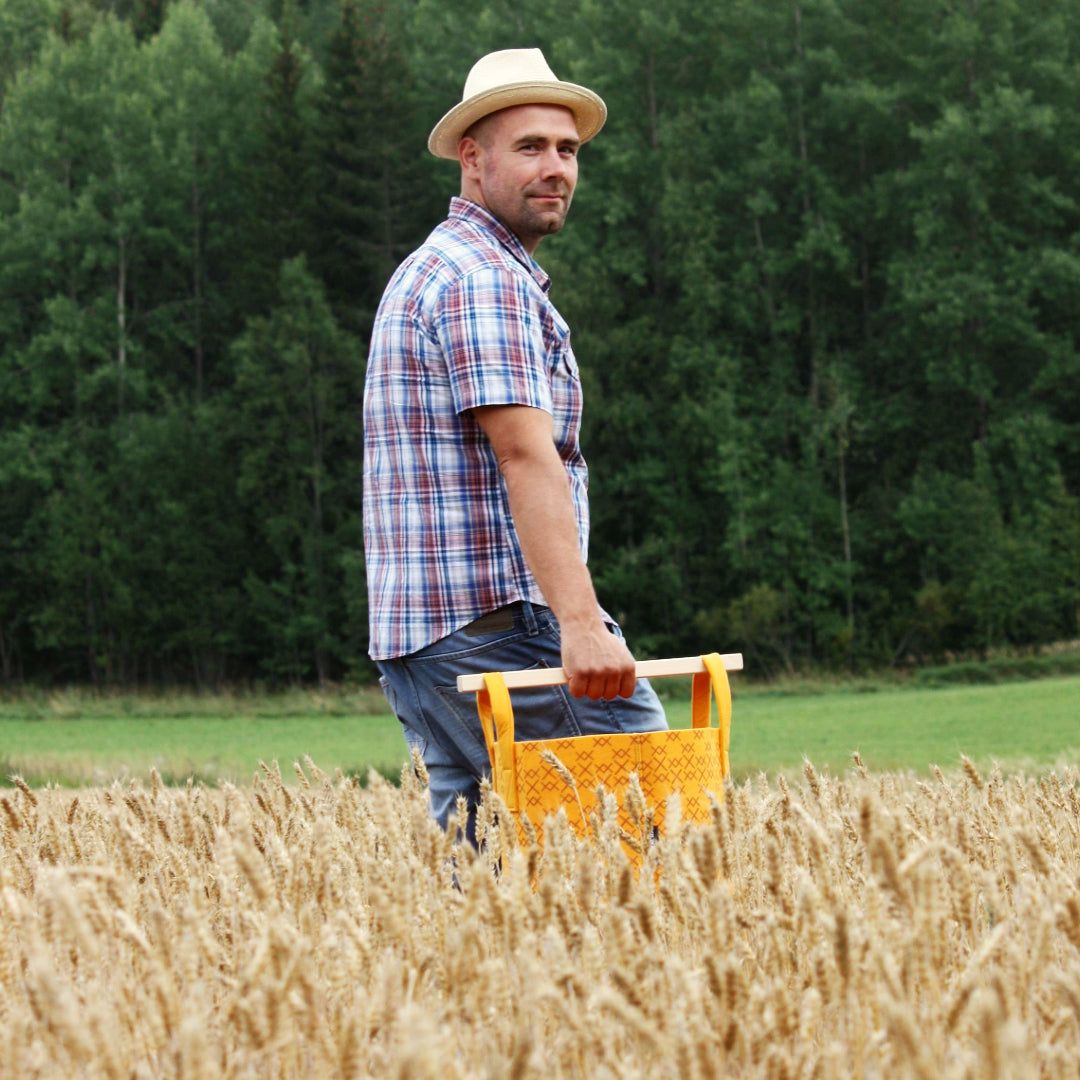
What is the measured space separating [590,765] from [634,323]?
3285 centimetres

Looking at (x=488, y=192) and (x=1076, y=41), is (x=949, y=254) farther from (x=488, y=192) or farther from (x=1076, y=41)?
(x=488, y=192)

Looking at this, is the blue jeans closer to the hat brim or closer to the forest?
the hat brim

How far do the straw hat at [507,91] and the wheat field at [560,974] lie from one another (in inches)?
75.2

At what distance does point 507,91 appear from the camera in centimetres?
388

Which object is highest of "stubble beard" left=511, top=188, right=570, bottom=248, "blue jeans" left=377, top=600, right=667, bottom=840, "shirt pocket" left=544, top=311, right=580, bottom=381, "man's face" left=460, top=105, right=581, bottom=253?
"man's face" left=460, top=105, right=581, bottom=253

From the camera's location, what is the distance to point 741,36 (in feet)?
125

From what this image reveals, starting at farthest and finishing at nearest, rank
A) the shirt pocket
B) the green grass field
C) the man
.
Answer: the green grass field < the shirt pocket < the man

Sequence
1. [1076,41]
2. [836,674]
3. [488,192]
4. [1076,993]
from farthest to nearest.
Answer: [1076,41]
[836,674]
[488,192]
[1076,993]

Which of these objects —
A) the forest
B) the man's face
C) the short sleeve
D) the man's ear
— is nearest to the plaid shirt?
the short sleeve

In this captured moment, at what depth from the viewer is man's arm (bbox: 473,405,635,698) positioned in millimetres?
3367

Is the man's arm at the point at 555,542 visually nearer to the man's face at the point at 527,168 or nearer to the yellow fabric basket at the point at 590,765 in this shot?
the yellow fabric basket at the point at 590,765

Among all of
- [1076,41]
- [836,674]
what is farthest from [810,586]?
[1076,41]

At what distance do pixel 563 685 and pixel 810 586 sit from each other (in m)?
30.1

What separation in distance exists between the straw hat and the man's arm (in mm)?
865
